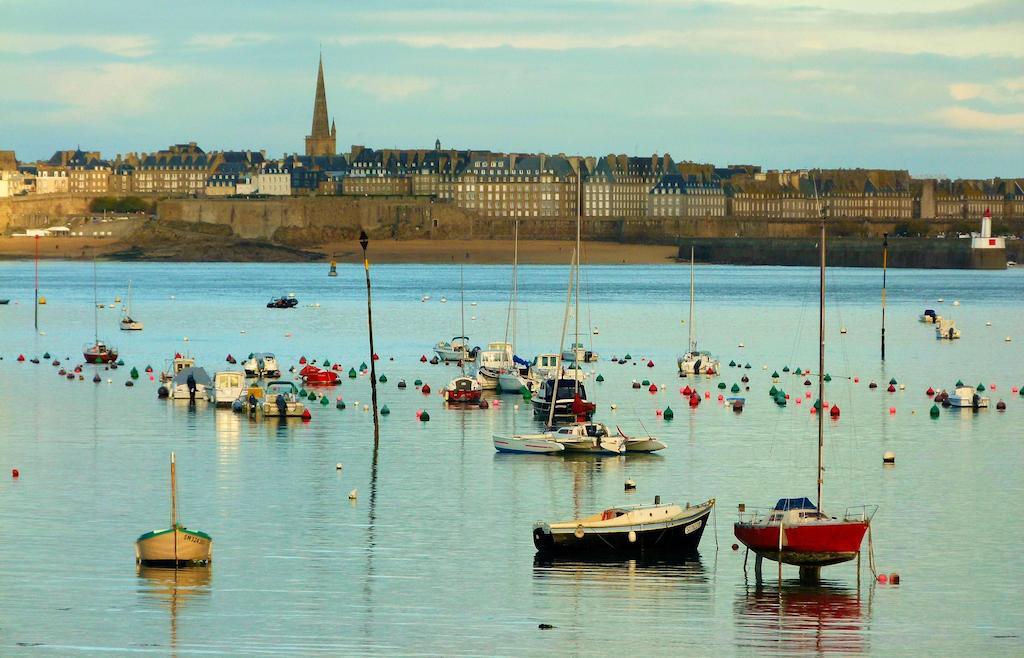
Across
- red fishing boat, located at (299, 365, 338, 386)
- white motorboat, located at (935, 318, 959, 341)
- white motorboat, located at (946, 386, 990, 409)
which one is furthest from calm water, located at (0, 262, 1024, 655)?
white motorboat, located at (935, 318, 959, 341)

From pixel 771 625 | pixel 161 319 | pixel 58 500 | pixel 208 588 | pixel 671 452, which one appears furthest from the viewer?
pixel 161 319

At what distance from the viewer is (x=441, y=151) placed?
19712 centimetres

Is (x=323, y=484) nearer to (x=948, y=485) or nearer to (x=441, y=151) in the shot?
(x=948, y=485)

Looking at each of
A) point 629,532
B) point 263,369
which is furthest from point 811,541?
point 263,369

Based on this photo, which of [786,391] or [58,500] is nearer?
[58,500]

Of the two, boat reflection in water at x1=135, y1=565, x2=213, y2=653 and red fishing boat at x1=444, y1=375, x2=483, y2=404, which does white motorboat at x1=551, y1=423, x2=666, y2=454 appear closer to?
red fishing boat at x1=444, y1=375, x2=483, y2=404

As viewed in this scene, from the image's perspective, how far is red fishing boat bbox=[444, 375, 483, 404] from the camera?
46.4m

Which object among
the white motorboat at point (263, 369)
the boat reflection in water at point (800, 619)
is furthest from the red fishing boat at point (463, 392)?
the boat reflection in water at point (800, 619)

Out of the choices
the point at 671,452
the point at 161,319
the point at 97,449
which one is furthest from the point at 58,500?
the point at 161,319

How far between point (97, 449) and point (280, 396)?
6.44 meters

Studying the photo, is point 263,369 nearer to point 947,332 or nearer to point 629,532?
point 629,532

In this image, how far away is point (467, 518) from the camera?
29266mm

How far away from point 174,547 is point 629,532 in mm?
6156

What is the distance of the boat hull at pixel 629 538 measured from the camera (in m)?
25.2
